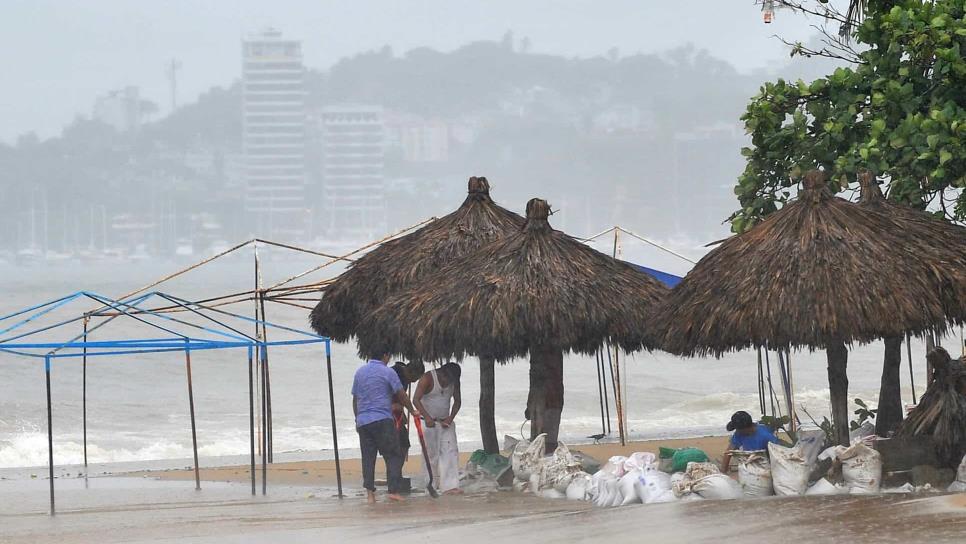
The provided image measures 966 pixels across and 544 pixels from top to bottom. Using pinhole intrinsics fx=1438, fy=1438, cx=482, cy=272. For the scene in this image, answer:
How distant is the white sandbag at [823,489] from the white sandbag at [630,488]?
1.16 metres

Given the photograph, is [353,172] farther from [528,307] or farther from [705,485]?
[705,485]

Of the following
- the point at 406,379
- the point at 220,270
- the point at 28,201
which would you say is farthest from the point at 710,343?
the point at 28,201

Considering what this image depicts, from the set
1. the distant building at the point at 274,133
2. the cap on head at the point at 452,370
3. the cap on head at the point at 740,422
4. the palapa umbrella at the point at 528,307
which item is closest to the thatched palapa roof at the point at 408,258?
the palapa umbrella at the point at 528,307

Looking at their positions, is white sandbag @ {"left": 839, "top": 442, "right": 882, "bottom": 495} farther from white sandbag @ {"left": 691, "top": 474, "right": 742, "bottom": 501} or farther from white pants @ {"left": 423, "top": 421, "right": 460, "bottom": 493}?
white pants @ {"left": 423, "top": 421, "right": 460, "bottom": 493}

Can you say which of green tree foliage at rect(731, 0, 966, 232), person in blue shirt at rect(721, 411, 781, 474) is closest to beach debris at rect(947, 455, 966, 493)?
person in blue shirt at rect(721, 411, 781, 474)

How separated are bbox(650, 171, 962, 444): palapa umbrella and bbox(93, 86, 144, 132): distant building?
178942 millimetres

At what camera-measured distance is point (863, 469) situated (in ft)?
32.2

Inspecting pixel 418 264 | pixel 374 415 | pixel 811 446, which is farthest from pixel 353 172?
pixel 811 446

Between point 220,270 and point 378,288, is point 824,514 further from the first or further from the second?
point 220,270

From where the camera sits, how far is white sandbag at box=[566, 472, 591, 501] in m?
10.5

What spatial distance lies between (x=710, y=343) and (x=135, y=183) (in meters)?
164

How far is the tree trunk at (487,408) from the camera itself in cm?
1266

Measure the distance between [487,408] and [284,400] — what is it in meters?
27.2

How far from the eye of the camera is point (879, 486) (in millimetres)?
9867
